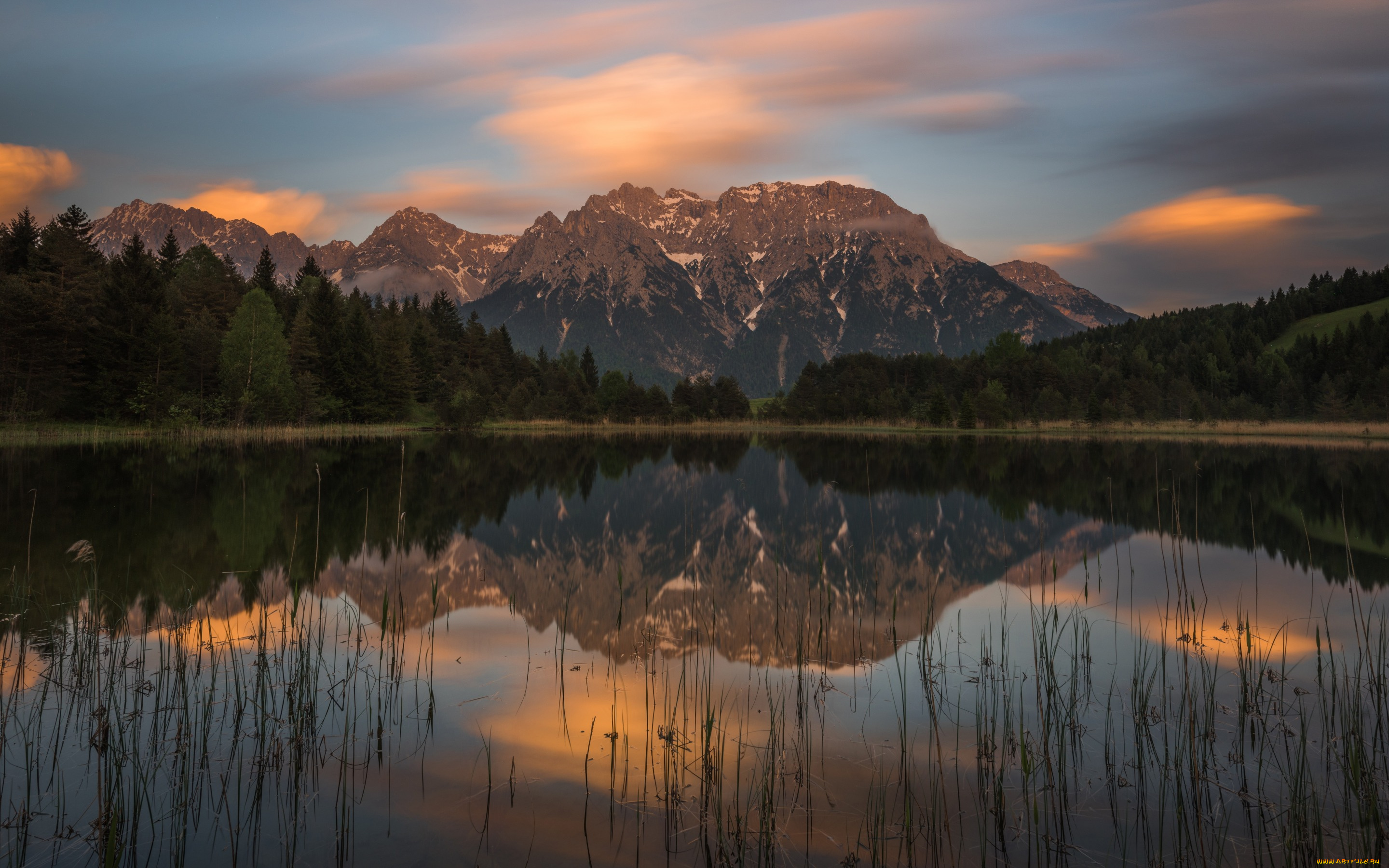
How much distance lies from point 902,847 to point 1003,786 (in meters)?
1.28

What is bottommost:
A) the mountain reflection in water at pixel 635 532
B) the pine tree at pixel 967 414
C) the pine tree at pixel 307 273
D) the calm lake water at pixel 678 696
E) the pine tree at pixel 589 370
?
the calm lake water at pixel 678 696

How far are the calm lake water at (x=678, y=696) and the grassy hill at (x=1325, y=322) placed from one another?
150378 mm

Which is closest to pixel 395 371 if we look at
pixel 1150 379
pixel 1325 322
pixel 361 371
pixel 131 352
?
pixel 361 371

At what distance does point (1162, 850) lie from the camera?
4973mm

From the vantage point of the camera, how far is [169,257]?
81.6 metres

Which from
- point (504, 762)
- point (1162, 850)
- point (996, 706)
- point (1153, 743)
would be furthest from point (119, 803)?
point (1153, 743)

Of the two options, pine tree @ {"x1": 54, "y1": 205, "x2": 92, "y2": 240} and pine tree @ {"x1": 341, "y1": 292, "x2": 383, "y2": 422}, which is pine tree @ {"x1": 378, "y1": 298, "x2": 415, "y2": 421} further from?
pine tree @ {"x1": 54, "y1": 205, "x2": 92, "y2": 240}

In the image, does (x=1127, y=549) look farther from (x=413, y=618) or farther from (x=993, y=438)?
(x=993, y=438)

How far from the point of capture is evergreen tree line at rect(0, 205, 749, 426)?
4934 centimetres

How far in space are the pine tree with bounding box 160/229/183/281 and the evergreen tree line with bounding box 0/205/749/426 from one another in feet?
0.77

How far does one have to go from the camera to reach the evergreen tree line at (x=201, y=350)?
162ft

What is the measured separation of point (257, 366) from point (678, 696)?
62946mm

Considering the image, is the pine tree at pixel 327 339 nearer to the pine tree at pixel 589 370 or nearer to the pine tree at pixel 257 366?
the pine tree at pixel 257 366

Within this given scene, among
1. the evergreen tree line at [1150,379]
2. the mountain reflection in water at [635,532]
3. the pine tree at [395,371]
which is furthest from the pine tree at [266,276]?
the evergreen tree line at [1150,379]
